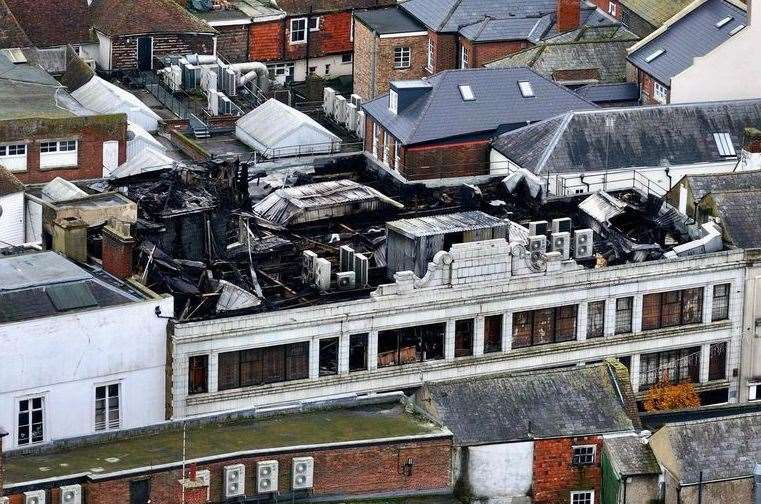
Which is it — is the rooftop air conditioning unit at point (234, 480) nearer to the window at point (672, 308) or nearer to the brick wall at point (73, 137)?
the window at point (672, 308)

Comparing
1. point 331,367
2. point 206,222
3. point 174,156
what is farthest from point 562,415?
point 174,156

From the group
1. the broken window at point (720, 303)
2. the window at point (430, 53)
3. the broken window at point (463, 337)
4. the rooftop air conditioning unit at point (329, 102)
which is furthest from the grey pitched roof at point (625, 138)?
the window at point (430, 53)

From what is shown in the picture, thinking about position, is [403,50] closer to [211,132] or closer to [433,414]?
[211,132]

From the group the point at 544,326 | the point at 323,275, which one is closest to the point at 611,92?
the point at 544,326

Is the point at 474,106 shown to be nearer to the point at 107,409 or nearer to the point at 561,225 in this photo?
the point at 561,225

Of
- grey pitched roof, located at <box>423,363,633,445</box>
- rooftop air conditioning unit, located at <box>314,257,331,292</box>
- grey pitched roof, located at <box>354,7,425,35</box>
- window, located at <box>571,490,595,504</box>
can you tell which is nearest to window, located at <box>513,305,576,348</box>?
rooftop air conditioning unit, located at <box>314,257,331,292</box>

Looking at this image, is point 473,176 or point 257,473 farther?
point 473,176
